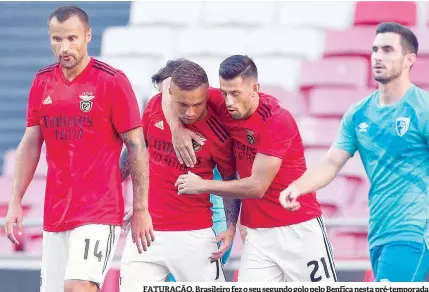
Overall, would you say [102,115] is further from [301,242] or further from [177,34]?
[177,34]

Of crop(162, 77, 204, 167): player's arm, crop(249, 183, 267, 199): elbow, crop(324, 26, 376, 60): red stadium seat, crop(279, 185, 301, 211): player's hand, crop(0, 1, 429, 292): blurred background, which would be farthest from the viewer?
crop(324, 26, 376, 60): red stadium seat

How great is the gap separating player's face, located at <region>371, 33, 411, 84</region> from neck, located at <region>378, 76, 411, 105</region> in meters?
0.02

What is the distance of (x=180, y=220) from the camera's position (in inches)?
233

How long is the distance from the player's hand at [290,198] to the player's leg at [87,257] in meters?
0.86

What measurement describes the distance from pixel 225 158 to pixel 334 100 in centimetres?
379

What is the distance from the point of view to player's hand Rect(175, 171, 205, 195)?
18.4ft

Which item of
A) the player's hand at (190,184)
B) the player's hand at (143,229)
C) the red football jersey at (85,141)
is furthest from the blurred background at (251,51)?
the red football jersey at (85,141)

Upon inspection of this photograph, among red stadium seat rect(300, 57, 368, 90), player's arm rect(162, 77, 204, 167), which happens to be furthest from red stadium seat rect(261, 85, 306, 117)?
player's arm rect(162, 77, 204, 167)

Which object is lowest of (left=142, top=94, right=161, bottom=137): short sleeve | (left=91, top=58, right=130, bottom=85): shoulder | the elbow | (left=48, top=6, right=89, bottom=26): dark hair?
the elbow

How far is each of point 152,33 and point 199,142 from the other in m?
5.00

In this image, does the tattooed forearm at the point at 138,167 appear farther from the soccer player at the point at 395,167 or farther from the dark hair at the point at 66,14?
the soccer player at the point at 395,167

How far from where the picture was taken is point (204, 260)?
5.92 meters

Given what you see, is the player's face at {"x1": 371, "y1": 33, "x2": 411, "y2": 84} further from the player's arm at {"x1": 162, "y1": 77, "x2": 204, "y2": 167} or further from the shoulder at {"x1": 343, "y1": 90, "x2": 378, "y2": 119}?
the player's arm at {"x1": 162, "y1": 77, "x2": 204, "y2": 167}

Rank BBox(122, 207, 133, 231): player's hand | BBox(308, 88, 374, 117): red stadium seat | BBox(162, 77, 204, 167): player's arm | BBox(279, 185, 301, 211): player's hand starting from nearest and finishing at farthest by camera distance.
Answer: BBox(279, 185, 301, 211): player's hand → BBox(162, 77, 204, 167): player's arm → BBox(122, 207, 133, 231): player's hand → BBox(308, 88, 374, 117): red stadium seat
